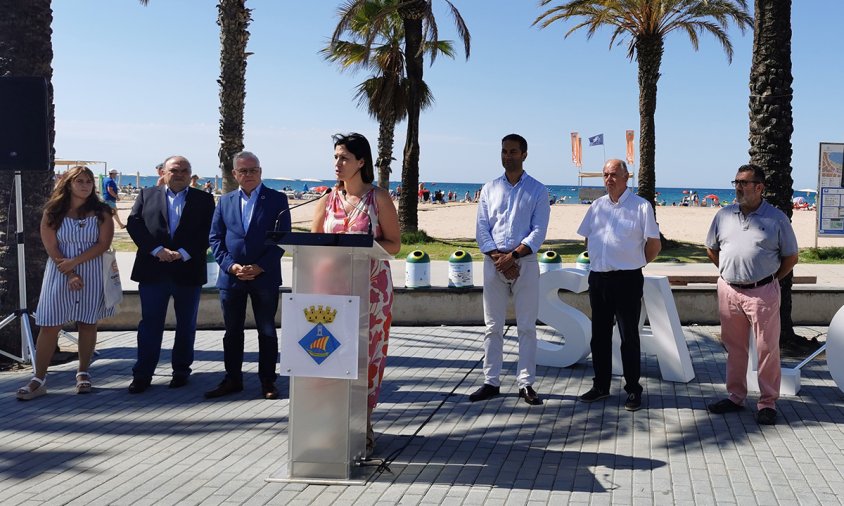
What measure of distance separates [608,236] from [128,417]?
402 centimetres

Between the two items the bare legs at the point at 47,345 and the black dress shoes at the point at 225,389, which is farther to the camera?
the bare legs at the point at 47,345

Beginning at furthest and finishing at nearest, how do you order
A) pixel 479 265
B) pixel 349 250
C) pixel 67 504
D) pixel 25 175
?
pixel 479 265 < pixel 25 175 < pixel 349 250 < pixel 67 504

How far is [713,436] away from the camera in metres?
5.93

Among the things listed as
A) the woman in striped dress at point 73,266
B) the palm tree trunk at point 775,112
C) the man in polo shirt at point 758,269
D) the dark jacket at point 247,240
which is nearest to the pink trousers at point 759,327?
the man in polo shirt at point 758,269

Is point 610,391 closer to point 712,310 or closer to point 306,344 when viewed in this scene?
point 306,344

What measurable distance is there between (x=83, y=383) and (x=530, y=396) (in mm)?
3847

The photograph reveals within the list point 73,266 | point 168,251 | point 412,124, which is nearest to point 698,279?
point 168,251

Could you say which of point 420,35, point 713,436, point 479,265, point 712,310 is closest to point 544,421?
point 713,436

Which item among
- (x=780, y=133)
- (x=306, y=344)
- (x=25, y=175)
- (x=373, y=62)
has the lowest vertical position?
(x=306, y=344)

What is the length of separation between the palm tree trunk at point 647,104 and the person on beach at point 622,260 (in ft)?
51.4

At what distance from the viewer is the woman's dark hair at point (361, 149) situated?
17.3 ft

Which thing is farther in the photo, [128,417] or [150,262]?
[150,262]

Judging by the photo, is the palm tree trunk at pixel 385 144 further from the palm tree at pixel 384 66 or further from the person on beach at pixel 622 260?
the person on beach at pixel 622 260

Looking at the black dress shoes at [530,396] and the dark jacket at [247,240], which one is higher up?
the dark jacket at [247,240]
